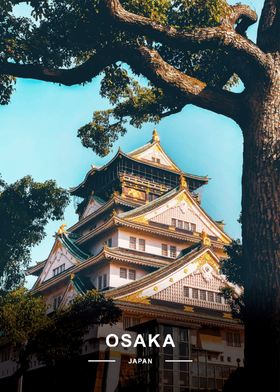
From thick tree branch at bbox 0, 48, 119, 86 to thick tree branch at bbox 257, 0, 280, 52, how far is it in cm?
329

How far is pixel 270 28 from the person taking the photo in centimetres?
1141

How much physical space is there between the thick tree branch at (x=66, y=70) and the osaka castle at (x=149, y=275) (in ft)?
27.8

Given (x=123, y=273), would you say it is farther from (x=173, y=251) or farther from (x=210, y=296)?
(x=210, y=296)

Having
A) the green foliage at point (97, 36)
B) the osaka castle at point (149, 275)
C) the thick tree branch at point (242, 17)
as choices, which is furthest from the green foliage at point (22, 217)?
the thick tree branch at point (242, 17)

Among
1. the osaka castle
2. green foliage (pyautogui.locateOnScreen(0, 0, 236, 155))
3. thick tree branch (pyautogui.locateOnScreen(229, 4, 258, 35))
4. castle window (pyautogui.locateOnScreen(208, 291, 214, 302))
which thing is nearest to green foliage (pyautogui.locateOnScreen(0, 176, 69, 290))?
the osaka castle

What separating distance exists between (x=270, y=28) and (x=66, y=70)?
4.64 meters

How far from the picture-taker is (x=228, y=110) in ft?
36.0

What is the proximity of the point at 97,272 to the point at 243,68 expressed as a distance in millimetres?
19442

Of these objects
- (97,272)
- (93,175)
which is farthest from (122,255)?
(93,175)

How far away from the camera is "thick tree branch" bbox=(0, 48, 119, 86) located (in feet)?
39.5

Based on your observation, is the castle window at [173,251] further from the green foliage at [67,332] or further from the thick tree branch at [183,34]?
the thick tree branch at [183,34]

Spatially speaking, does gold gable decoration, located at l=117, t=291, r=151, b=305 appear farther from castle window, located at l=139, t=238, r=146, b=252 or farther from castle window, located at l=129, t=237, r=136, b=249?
castle window, located at l=139, t=238, r=146, b=252

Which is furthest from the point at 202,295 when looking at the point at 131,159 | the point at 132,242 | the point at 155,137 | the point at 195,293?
the point at 155,137

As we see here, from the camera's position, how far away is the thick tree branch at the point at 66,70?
474 inches
